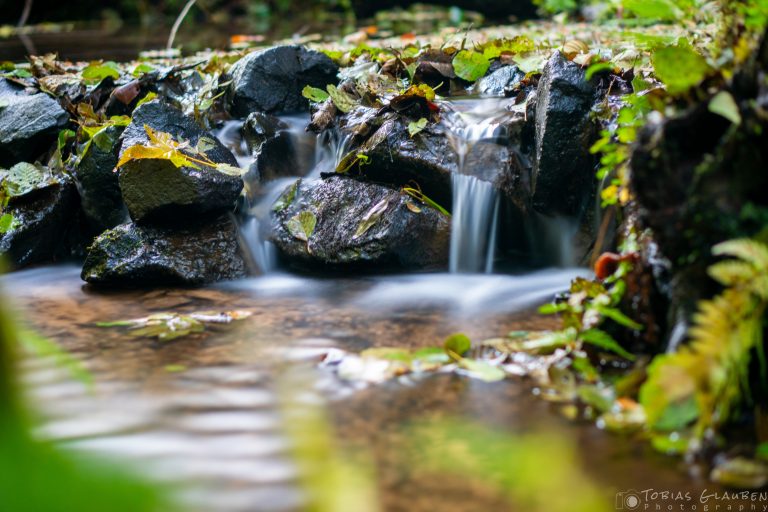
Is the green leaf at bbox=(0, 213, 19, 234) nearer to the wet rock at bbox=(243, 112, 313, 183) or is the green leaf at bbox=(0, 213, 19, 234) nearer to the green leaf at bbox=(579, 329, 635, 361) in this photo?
the wet rock at bbox=(243, 112, 313, 183)

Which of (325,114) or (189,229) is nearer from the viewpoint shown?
(189,229)

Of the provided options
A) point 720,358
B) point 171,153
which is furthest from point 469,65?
point 720,358

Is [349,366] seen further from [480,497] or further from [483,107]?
[483,107]

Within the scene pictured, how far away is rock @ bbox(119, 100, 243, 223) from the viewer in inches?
148

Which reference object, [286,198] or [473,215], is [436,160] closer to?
[473,215]

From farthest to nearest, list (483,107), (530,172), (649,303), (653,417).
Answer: (483,107), (530,172), (649,303), (653,417)

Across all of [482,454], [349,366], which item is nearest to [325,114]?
[349,366]

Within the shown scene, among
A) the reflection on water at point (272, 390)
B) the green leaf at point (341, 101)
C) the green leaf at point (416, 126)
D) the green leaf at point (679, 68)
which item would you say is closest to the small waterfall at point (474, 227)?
the reflection on water at point (272, 390)

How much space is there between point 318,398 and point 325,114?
8.40 feet

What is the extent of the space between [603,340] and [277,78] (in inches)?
142

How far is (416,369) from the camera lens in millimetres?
2457

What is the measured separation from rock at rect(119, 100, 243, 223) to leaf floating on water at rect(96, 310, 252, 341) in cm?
83

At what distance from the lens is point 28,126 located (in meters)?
4.84

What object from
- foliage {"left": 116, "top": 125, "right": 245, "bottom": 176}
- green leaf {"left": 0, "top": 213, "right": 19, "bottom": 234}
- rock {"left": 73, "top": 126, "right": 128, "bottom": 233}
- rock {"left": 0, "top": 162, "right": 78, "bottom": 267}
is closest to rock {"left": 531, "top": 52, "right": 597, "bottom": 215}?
foliage {"left": 116, "top": 125, "right": 245, "bottom": 176}
